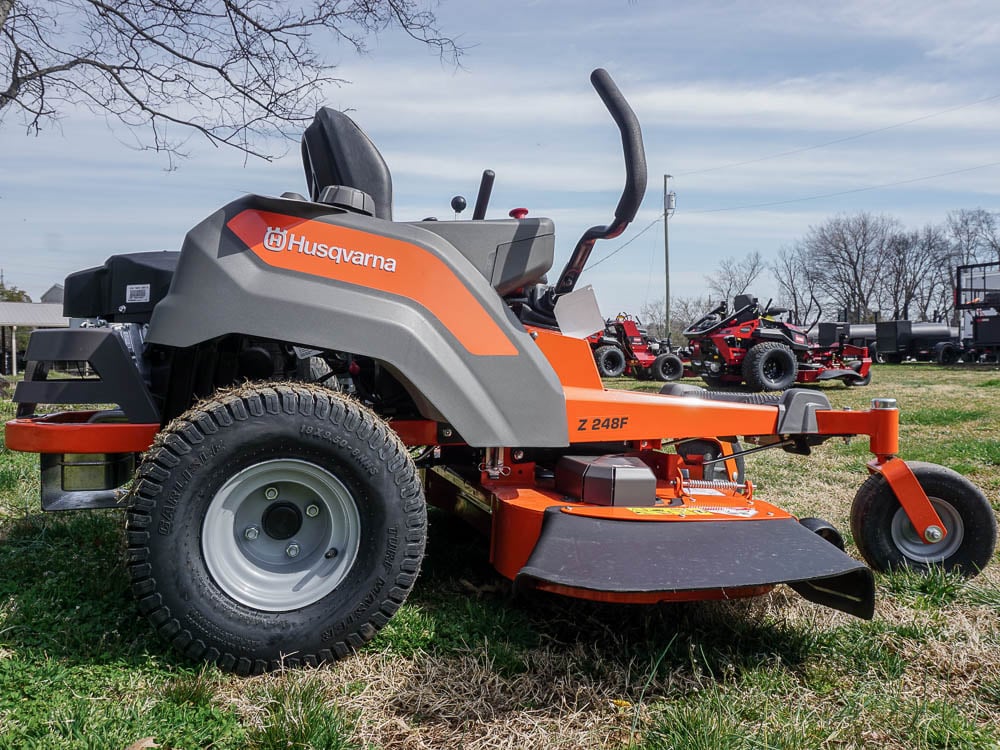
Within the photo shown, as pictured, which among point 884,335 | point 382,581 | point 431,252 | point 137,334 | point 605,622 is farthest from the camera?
point 884,335

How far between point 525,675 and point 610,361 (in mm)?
13999

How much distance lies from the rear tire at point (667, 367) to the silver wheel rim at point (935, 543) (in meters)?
12.9

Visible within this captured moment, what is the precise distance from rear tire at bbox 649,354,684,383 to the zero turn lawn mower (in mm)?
13217

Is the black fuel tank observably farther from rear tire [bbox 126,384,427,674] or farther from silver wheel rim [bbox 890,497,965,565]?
silver wheel rim [bbox 890,497,965,565]

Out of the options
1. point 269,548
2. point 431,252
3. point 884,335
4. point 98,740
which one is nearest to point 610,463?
point 431,252

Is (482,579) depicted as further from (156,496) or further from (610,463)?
(156,496)

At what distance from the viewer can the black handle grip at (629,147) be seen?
308 cm

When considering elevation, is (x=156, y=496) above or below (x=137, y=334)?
below

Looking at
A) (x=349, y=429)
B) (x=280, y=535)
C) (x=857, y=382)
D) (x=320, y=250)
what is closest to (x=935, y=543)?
(x=349, y=429)

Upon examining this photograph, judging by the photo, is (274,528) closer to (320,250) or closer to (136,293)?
(320,250)

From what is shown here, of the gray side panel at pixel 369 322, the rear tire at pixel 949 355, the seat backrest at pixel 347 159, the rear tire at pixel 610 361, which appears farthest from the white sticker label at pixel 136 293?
the rear tire at pixel 949 355

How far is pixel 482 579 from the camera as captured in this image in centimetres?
348

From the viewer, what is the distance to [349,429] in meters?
2.58

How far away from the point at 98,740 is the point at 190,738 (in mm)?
219
